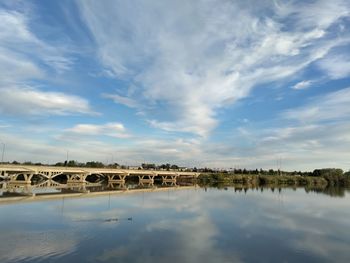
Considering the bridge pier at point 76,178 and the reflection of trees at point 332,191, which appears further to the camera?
the bridge pier at point 76,178

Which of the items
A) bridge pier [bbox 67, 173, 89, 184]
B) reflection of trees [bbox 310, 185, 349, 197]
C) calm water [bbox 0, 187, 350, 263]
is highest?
bridge pier [bbox 67, 173, 89, 184]

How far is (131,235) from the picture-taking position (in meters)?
26.7

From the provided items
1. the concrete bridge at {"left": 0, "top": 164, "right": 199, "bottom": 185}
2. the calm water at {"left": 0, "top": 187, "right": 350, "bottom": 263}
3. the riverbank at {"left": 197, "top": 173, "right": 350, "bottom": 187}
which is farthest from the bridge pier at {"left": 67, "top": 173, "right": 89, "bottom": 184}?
the calm water at {"left": 0, "top": 187, "right": 350, "bottom": 263}

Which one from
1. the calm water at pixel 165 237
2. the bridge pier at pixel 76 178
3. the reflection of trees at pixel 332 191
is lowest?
the calm water at pixel 165 237

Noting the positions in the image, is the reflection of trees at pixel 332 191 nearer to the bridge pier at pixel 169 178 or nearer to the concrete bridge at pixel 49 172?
the concrete bridge at pixel 49 172

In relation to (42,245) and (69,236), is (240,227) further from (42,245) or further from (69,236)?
(42,245)

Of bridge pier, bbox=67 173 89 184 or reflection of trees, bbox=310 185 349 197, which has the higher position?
bridge pier, bbox=67 173 89 184

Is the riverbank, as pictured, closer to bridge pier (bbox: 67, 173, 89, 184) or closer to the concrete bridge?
the concrete bridge

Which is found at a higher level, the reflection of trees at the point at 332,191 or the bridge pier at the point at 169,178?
the bridge pier at the point at 169,178

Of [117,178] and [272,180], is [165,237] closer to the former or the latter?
[117,178]

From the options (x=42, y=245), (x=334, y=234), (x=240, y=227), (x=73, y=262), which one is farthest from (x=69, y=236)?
(x=334, y=234)

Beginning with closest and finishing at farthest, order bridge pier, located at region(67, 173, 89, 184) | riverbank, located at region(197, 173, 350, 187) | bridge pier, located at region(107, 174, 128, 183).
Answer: bridge pier, located at region(67, 173, 89, 184), bridge pier, located at region(107, 174, 128, 183), riverbank, located at region(197, 173, 350, 187)

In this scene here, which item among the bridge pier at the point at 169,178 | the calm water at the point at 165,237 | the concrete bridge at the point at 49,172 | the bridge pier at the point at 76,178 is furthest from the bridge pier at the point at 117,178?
the calm water at the point at 165,237

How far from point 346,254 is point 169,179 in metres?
158
